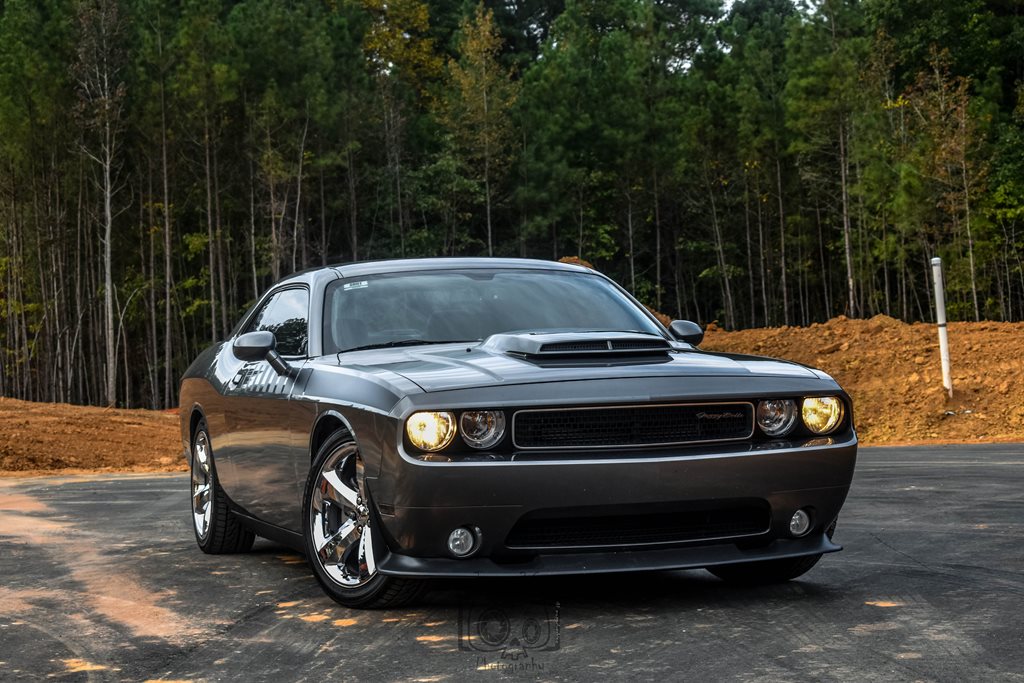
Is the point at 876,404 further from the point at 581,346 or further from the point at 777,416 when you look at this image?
the point at 581,346

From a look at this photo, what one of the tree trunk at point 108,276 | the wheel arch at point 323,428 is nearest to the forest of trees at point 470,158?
the tree trunk at point 108,276

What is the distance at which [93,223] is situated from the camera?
188 feet

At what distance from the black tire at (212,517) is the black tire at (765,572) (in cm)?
265

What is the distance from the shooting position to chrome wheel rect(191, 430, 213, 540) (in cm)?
771

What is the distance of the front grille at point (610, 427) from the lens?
5070 mm

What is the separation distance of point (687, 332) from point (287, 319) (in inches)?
81.1

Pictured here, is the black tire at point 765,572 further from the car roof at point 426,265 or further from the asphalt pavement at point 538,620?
the car roof at point 426,265

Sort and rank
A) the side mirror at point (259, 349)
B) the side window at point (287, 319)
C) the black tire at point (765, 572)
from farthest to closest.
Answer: the side window at point (287, 319) < the side mirror at point (259, 349) < the black tire at point (765, 572)

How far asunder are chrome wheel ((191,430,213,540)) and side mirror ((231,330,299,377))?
142 centimetres

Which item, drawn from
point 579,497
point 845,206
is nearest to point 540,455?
point 579,497

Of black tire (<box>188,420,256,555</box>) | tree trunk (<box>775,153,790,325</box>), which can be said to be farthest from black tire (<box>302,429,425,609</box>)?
tree trunk (<box>775,153,790,325</box>)

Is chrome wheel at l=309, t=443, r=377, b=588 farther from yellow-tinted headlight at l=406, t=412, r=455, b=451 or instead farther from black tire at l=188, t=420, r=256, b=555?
black tire at l=188, t=420, r=256, b=555

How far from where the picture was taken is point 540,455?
502cm

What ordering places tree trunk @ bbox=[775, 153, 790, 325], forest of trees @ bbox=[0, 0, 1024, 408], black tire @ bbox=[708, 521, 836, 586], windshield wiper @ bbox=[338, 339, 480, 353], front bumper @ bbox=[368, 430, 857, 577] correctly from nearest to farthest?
front bumper @ bbox=[368, 430, 857, 577]
black tire @ bbox=[708, 521, 836, 586]
windshield wiper @ bbox=[338, 339, 480, 353]
forest of trees @ bbox=[0, 0, 1024, 408]
tree trunk @ bbox=[775, 153, 790, 325]
